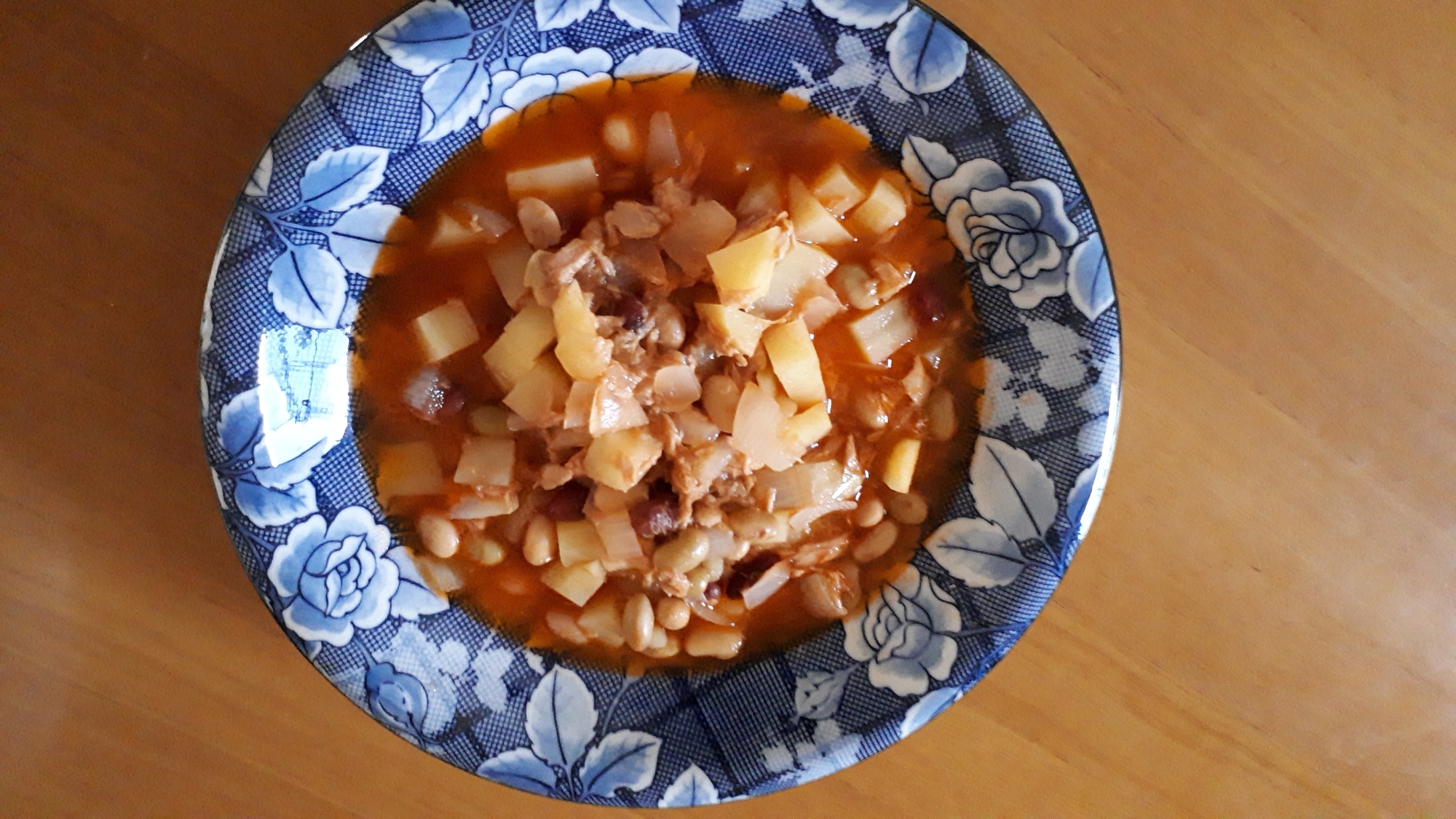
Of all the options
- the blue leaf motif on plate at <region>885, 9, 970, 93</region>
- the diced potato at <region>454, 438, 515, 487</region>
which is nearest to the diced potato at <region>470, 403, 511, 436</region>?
the diced potato at <region>454, 438, 515, 487</region>

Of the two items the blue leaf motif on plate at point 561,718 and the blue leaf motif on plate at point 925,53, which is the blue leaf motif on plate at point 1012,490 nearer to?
the blue leaf motif on plate at point 925,53

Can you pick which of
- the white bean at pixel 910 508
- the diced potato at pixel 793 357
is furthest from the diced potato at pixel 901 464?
the diced potato at pixel 793 357

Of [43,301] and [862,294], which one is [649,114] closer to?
[862,294]

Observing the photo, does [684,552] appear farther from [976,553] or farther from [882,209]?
[882,209]

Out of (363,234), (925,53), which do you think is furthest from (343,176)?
(925,53)

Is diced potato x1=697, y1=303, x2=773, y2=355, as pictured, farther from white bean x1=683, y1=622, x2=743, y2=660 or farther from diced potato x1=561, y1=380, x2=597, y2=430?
white bean x1=683, y1=622, x2=743, y2=660

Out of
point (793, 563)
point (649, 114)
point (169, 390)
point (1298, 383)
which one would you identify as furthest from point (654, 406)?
point (1298, 383)
